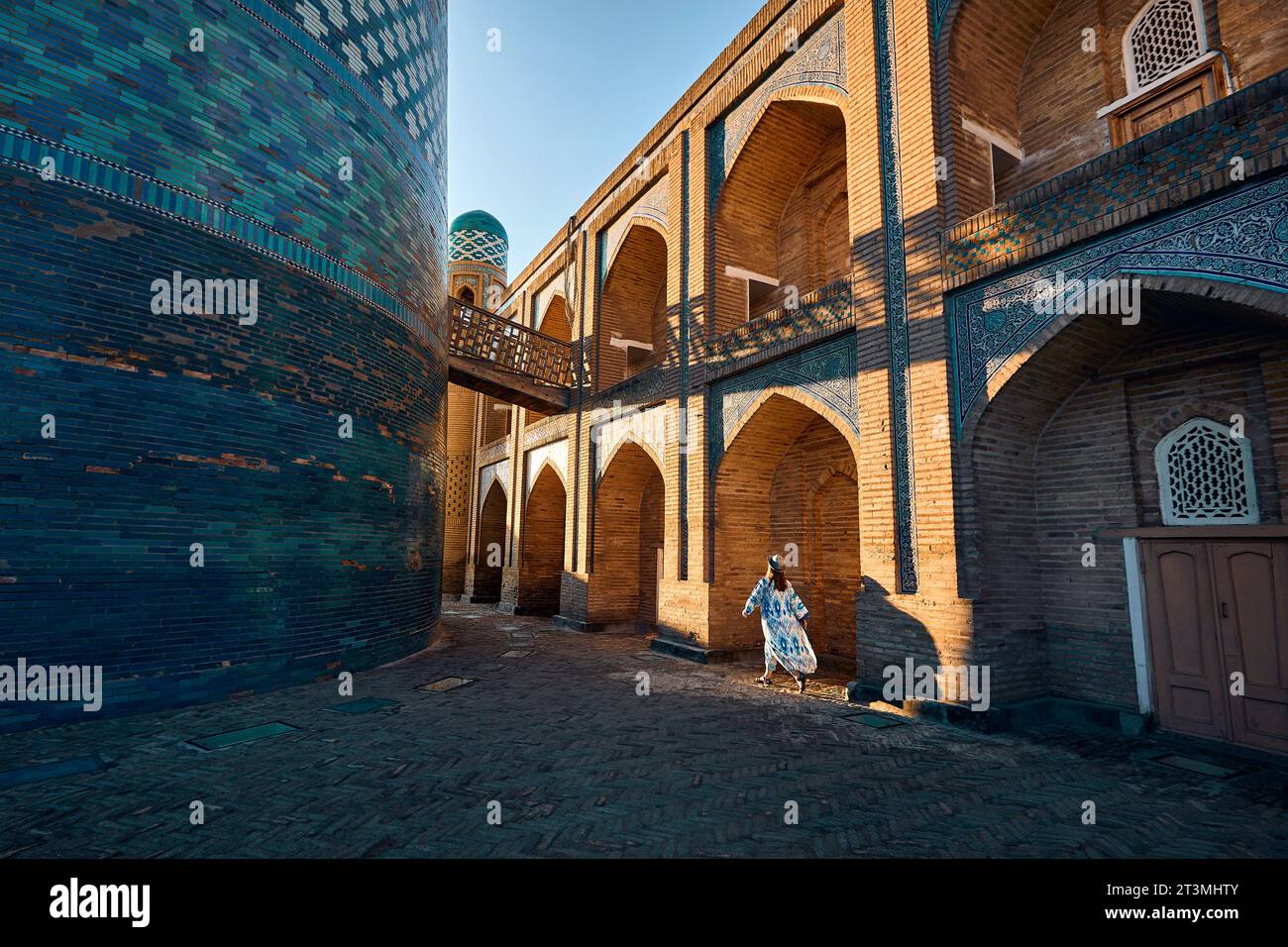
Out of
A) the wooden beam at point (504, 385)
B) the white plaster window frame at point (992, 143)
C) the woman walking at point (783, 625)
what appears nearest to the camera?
the white plaster window frame at point (992, 143)

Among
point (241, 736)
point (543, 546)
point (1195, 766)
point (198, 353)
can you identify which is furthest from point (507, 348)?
point (1195, 766)

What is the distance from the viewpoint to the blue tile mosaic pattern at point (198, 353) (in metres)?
5.60

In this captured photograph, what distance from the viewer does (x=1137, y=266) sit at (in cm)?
517

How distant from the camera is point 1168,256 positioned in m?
5.00

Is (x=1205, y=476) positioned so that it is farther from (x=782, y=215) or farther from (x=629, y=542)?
(x=629, y=542)

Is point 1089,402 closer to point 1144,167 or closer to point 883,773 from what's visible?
point 1144,167

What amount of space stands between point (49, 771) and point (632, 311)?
12454 mm

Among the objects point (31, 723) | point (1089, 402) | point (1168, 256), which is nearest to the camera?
point (1168, 256)

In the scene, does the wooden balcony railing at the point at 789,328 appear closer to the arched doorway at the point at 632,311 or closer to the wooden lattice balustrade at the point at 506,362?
the arched doorway at the point at 632,311

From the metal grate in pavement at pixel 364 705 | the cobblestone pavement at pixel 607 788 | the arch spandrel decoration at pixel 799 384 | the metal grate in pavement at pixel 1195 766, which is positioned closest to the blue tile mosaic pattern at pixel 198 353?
the cobblestone pavement at pixel 607 788

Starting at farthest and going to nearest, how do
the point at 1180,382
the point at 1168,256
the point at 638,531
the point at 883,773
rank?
the point at 638,531 → the point at 1180,382 → the point at 1168,256 → the point at 883,773

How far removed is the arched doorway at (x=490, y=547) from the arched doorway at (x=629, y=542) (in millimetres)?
6991
